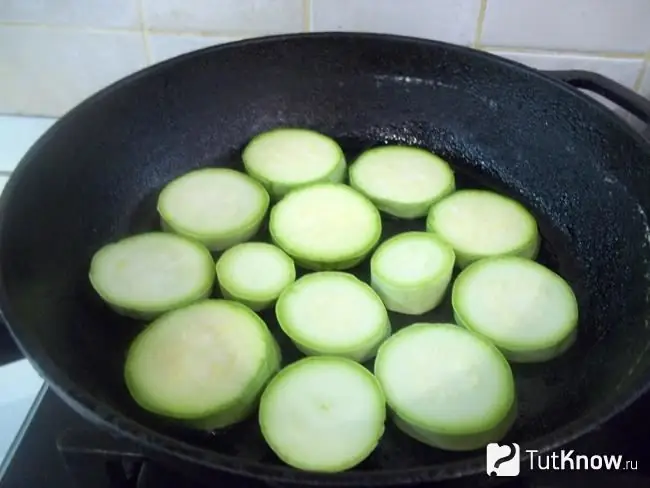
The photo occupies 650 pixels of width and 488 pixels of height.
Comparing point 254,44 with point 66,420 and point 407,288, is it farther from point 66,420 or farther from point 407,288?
point 66,420

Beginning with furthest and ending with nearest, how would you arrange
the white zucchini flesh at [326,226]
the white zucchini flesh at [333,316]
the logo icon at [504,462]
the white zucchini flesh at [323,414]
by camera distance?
the white zucchini flesh at [326,226]
the white zucchini flesh at [333,316]
the white zucchini flesh at [323,414]
the logo icon at [504,462]

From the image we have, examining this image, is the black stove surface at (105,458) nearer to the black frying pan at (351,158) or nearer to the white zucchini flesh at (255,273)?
the black frying pan at (351,158)

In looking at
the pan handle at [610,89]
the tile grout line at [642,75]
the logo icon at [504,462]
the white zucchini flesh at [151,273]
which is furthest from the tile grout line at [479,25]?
the logo icon at [504,462]

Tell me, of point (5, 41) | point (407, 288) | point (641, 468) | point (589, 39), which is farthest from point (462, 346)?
point (5, 41)

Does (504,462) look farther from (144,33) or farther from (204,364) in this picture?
(144,33)

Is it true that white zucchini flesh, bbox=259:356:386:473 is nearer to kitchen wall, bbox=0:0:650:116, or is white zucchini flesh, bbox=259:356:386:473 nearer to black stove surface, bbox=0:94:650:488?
black stove surface, bbox=0:94:650:488

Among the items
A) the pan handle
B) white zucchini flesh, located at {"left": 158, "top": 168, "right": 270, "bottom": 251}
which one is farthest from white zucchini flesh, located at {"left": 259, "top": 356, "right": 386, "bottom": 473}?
the pan handle
